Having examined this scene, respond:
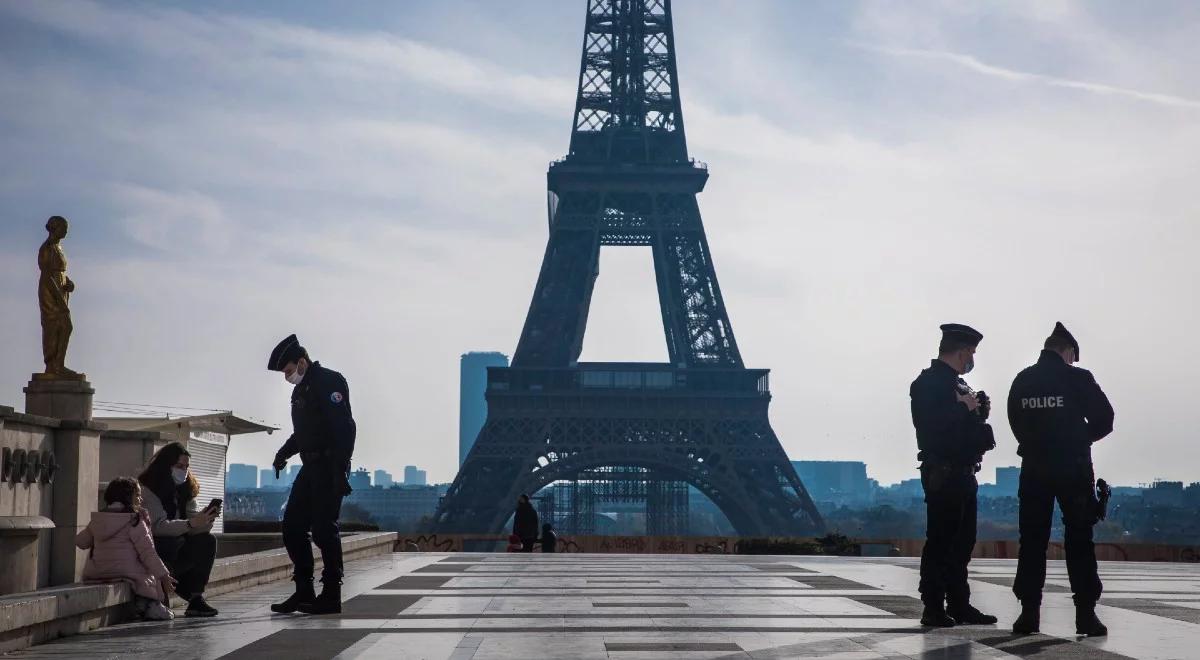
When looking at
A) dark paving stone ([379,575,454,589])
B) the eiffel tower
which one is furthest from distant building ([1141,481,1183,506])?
dark paving stone ([379,575,454,589])

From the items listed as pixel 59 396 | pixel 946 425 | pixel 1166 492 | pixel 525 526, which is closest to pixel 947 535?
pixel 946 425

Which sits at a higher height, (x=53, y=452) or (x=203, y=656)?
(x=53, y=452)

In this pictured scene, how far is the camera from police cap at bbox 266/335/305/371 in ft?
41.2

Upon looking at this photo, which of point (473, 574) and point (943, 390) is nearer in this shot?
point (943, 390)

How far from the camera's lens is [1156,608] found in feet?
44.6

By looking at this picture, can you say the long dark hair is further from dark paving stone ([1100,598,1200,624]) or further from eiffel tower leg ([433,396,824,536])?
eiffel tower leg ([433,396,824,536])

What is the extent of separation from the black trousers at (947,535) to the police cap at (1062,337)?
1.13 metres

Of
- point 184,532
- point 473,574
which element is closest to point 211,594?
point 184,532

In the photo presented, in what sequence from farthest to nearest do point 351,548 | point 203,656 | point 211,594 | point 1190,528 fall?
1. point 1190,528
2. point 351,548
3. point 211,594
4. point 203,656

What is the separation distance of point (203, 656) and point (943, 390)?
18.0 feet

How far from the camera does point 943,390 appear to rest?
11.8 m

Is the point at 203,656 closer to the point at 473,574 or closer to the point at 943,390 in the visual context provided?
the point at 943,390

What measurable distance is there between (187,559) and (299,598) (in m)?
0.97

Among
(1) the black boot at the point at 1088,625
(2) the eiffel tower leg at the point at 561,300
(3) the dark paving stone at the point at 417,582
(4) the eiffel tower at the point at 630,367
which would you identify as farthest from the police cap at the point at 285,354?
(2) the eiffel tower leg at the point at 561,300
